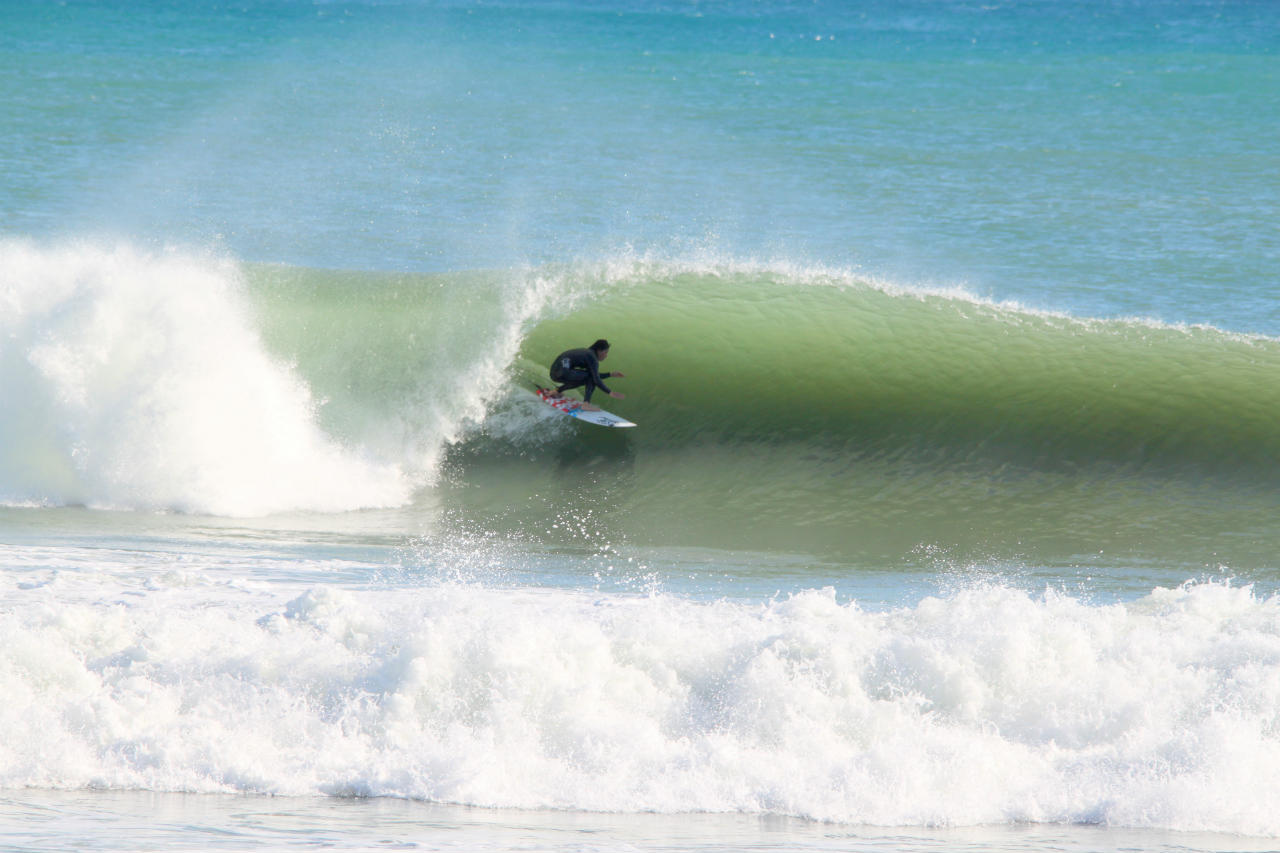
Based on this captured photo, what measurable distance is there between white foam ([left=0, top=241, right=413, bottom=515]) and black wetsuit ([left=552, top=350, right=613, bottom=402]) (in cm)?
158

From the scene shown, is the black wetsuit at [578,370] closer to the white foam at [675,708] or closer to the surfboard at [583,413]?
the surfboard at [583,413]

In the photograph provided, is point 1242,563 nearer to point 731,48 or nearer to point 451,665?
point 451,665

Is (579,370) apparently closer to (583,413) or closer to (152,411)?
(583,413)

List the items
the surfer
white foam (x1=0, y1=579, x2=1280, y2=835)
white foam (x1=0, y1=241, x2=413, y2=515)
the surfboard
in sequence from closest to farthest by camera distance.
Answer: white foam (x1=0, y1=579, x2=1280, y2=835)
white foam (x1=0, y1=241, x2=413, y2=515)
the surfer
the surfboard

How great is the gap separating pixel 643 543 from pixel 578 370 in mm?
2560

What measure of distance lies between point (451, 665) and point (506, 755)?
55 centimetres

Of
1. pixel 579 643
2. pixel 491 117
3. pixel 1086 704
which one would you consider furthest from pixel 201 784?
pixel 491 117

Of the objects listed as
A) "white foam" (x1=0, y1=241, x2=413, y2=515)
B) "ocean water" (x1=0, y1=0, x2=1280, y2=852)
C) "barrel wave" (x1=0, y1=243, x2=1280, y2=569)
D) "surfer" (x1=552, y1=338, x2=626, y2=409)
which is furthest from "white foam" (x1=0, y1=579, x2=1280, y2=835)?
"surfer" (x1=552, y1=338, x2=626, y2=409)

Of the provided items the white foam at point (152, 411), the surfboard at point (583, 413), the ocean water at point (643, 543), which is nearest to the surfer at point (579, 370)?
the surfboard at point (583, 413)

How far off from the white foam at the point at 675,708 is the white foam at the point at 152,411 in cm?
290

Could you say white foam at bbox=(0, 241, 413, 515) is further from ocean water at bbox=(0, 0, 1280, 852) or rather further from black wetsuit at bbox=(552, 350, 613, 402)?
black wetsuit at bbox=(552, 350, 613, 402)

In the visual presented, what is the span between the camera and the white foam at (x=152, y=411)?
30.0 ft

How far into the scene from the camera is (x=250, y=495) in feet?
30.0

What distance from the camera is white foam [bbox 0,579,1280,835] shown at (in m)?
5.21
